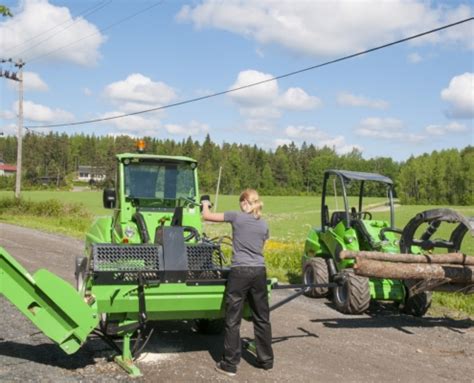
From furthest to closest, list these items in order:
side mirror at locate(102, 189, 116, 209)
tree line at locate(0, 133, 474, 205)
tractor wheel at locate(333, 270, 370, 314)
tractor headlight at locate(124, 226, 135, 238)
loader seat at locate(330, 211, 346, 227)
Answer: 1. tree line at locate(0, 133, 474, 205)
2. loader seat at locate(330, 211, 346, 227)
3. tractor wheel at locate(333, 270, 370, 314)
4. side mirror at locate(102, 189, 116, 209)
5. tractor headlight at locate(124, 226, 135, 238)

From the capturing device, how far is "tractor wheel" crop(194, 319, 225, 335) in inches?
284

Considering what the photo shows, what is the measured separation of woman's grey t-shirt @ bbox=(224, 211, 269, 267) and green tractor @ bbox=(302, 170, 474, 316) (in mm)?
1774

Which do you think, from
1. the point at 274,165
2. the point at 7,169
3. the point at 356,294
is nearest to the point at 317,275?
the point at 356,294

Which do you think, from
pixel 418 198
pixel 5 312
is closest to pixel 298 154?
pixel 418 198

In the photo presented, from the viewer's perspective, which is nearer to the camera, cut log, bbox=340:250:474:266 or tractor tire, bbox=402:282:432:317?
cut log, bbox=340:250:474:266

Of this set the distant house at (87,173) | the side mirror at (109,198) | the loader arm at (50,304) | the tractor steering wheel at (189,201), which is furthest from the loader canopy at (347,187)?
the distant house at (87,173)

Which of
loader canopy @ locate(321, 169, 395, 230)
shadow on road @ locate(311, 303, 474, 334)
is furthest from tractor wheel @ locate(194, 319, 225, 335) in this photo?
loader canopy @ locate(321, 169, 395, 230)

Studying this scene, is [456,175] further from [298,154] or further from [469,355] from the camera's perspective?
[469,355]

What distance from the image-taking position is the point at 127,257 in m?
6.00

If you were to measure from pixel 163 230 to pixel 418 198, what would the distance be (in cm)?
10912

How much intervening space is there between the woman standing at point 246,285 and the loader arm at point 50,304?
139 cm

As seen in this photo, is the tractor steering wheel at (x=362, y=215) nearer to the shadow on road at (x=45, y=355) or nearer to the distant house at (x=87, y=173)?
the shadow on road at (x=45, y=355)

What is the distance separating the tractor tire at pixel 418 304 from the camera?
30.0 ft

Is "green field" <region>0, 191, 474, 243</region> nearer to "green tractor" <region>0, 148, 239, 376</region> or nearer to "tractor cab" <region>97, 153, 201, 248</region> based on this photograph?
"tractor cab" <region>97, 153, 201, 248</region>
